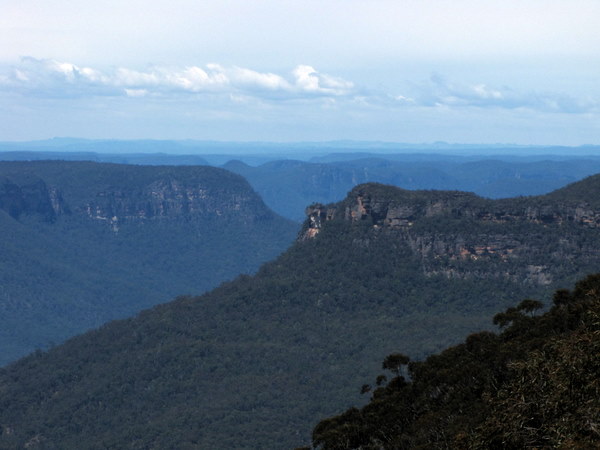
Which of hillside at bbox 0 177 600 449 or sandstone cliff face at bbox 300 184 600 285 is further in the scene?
sandstone cliff face at bbox 300 184 600 285

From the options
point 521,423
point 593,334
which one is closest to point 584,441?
point 521,423

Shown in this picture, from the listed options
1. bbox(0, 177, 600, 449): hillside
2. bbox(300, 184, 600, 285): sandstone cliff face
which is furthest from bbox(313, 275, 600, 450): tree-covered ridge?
bbox(300, 184, 600, 285): sandstone cliff face

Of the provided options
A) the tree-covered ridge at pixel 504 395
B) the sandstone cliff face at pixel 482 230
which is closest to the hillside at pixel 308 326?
the sandstone cliff face at pixel 482 230

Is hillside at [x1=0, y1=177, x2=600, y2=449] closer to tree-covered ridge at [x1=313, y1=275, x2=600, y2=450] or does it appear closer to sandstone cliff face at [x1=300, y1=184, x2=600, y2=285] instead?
sandstone cliff face at [x1=300, y1=184, x2=600, y2=285]

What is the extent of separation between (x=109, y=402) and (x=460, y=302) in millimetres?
53187

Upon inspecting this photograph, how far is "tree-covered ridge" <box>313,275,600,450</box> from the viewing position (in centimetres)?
3303

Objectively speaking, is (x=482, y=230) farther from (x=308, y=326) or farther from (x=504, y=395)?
(x=504, y=395)

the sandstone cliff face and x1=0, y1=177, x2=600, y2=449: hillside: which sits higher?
the sandstone cliff face

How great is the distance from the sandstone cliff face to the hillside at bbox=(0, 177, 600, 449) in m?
0.21

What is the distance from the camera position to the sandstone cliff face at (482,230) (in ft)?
391

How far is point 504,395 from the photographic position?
37.5 metres

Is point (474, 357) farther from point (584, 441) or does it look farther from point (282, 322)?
Answer: point (282, 322)

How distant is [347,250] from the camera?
13862cm

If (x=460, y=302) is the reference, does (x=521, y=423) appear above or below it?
above
